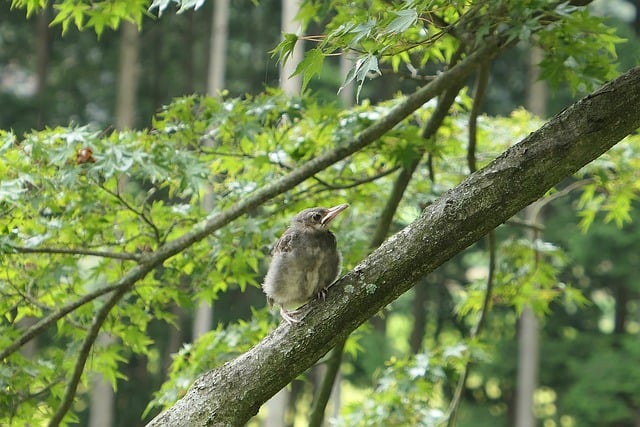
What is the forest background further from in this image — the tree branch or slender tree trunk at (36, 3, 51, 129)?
slender tree trunk at (36, 3, 51, 129)

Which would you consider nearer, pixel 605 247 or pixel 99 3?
pixel 99 3

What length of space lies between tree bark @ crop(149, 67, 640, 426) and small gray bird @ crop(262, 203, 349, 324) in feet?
1.32

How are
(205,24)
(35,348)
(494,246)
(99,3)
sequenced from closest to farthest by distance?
(99,3), (494,246), (35,348), (205,24)

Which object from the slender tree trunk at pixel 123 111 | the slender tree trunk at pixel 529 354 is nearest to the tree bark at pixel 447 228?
the slender tree trunk at pixel 123 111

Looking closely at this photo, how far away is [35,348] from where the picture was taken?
14.1 metres

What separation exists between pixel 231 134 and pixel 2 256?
4.31 ft

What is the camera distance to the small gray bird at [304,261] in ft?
11.0

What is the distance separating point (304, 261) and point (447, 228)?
80 centimetres

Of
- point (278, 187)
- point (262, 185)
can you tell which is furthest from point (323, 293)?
point (262, 185)

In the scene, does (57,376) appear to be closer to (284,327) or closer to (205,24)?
(284,327)

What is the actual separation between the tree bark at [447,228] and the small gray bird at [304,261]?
0.40 metres

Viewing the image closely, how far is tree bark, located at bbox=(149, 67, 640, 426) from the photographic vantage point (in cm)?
278

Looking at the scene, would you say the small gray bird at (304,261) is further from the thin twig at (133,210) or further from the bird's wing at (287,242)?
the thin twig at (133,210)

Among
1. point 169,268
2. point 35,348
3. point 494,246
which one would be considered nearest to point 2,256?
point 169,268
